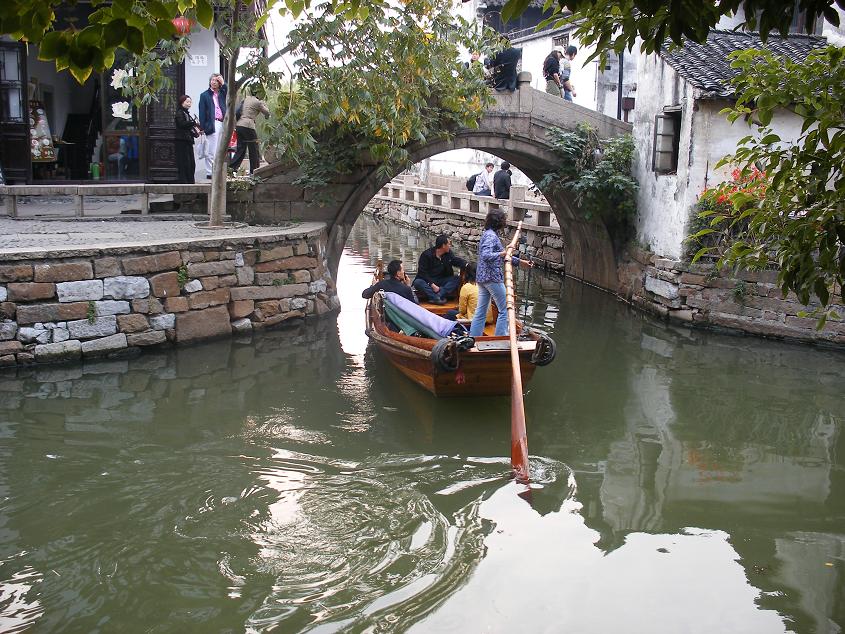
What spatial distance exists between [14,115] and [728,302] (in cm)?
960

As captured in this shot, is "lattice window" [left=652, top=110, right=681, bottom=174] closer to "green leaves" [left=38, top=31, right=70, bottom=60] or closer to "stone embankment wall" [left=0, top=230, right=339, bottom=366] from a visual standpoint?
"stone embankment wall" [left=0, top=230, right=339, bottom=366]

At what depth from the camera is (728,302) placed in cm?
1130

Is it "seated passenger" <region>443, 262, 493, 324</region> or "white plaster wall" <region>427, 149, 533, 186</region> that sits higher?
"white plaster wall" <region>427, 149, 533, 186</region>

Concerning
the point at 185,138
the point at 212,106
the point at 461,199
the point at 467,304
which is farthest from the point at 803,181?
the point at 461,199

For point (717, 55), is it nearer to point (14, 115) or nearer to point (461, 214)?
point (461, 214)

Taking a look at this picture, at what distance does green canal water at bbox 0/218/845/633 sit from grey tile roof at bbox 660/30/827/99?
3.77m

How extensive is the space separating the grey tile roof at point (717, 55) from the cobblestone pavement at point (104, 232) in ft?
17.2

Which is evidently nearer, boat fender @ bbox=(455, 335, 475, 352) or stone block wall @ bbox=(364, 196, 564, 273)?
boat fender @ bbox=(455, 335, 475, 352)

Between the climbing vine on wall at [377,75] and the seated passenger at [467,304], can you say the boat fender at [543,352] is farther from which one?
the climbing vine on wall at [377,75]

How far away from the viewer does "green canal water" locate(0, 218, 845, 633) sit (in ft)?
15.2

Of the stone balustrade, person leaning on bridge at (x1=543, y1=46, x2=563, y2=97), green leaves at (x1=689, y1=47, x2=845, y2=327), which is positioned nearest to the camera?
green leaves at (x1=689, y1=47, x2=845, y2=327)

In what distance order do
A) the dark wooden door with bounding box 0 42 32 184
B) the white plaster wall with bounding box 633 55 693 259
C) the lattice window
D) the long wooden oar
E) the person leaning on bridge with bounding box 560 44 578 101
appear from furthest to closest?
the person leaning on bridge with bounding box 560 44 578 101, the lattice window, the white plaster wall with bounding box 633 55 693 259, the dark wooden door with bounding box 0 42 32 184, the long wooden oar

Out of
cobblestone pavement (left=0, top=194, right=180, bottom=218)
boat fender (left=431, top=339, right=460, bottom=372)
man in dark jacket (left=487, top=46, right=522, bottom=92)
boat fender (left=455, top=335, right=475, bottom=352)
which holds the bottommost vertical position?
boat fender (left=431, top=339, right=460, bottom=372)

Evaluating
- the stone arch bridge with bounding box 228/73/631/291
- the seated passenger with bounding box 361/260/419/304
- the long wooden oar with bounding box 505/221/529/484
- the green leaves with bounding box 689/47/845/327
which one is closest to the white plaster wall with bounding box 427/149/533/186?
the stone arch bridge with bounding box 228/73/631/291
